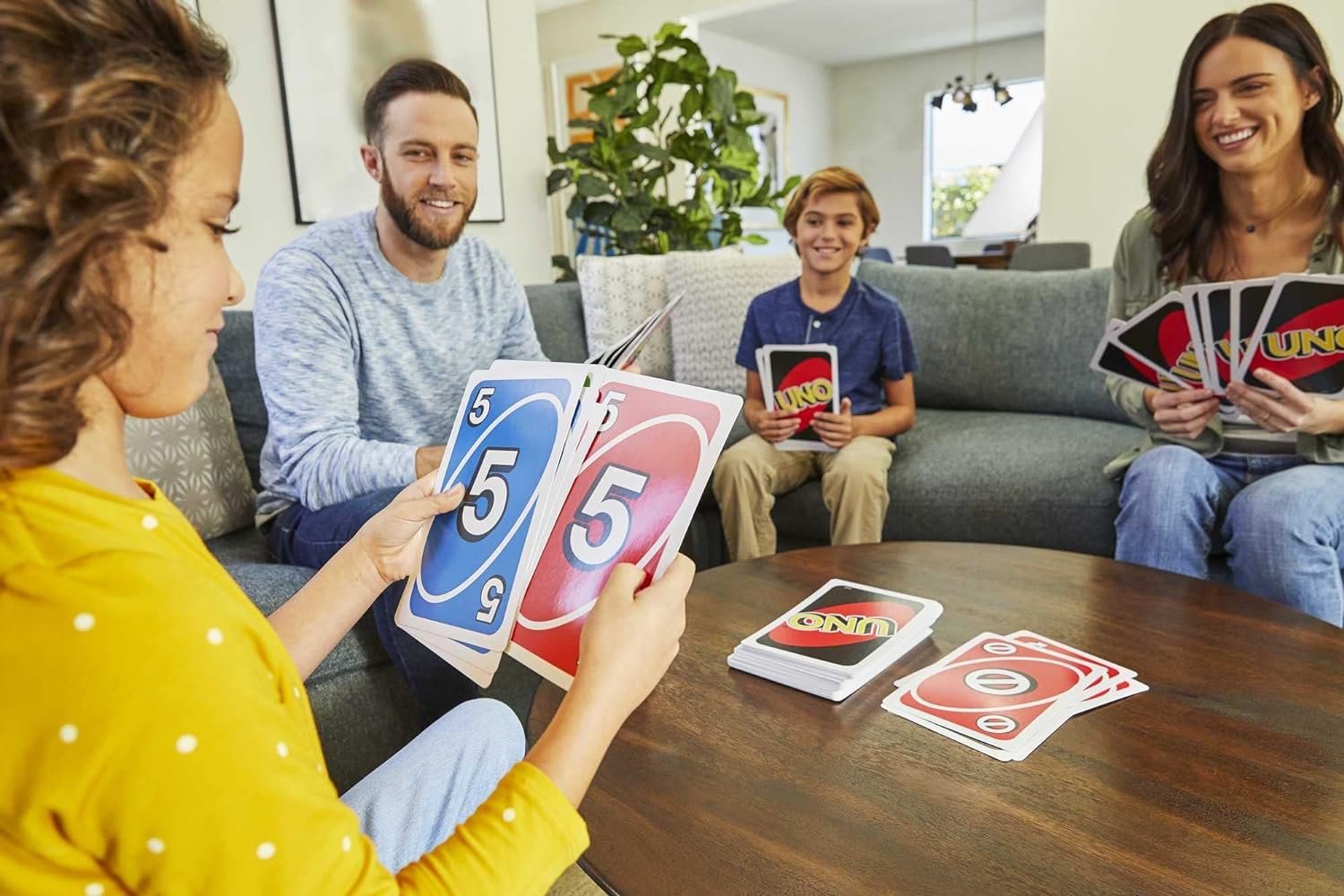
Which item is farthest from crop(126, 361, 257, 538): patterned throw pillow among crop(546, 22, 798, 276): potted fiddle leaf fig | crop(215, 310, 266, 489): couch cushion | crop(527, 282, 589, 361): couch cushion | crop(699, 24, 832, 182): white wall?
crop(699, 24, 832, 182): white wall

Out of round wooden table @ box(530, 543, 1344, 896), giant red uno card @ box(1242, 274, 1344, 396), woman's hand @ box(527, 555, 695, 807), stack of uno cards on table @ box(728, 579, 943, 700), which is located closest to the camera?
woman's hand @ box(527, 555, 695, 807)

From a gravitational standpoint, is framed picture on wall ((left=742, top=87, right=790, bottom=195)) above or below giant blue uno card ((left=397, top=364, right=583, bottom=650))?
above

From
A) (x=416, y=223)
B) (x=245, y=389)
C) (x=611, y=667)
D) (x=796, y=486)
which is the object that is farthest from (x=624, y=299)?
(x=611, y=667)

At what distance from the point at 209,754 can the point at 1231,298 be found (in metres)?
1.63

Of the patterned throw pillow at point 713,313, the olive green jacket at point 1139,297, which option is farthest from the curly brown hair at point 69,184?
the patterned throw pillow at point 713,313

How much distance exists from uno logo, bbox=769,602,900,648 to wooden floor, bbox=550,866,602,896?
0.53 m

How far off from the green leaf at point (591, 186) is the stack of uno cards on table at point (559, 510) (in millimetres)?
2627

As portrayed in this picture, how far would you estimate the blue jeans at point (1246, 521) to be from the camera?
1.49 m

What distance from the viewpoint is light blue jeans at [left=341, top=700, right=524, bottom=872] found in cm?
80

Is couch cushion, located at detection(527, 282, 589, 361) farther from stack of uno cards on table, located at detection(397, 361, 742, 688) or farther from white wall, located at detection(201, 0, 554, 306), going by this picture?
stack of uno cards on table, located at detection(397, 361, 742, 688)

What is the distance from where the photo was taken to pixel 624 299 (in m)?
2.65

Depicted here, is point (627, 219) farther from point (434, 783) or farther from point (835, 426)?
point (434, 783)

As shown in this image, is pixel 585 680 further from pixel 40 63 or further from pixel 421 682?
pixel 421 682

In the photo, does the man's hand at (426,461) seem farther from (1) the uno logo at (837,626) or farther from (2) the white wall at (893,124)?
(2) the white wall at (893,124)
